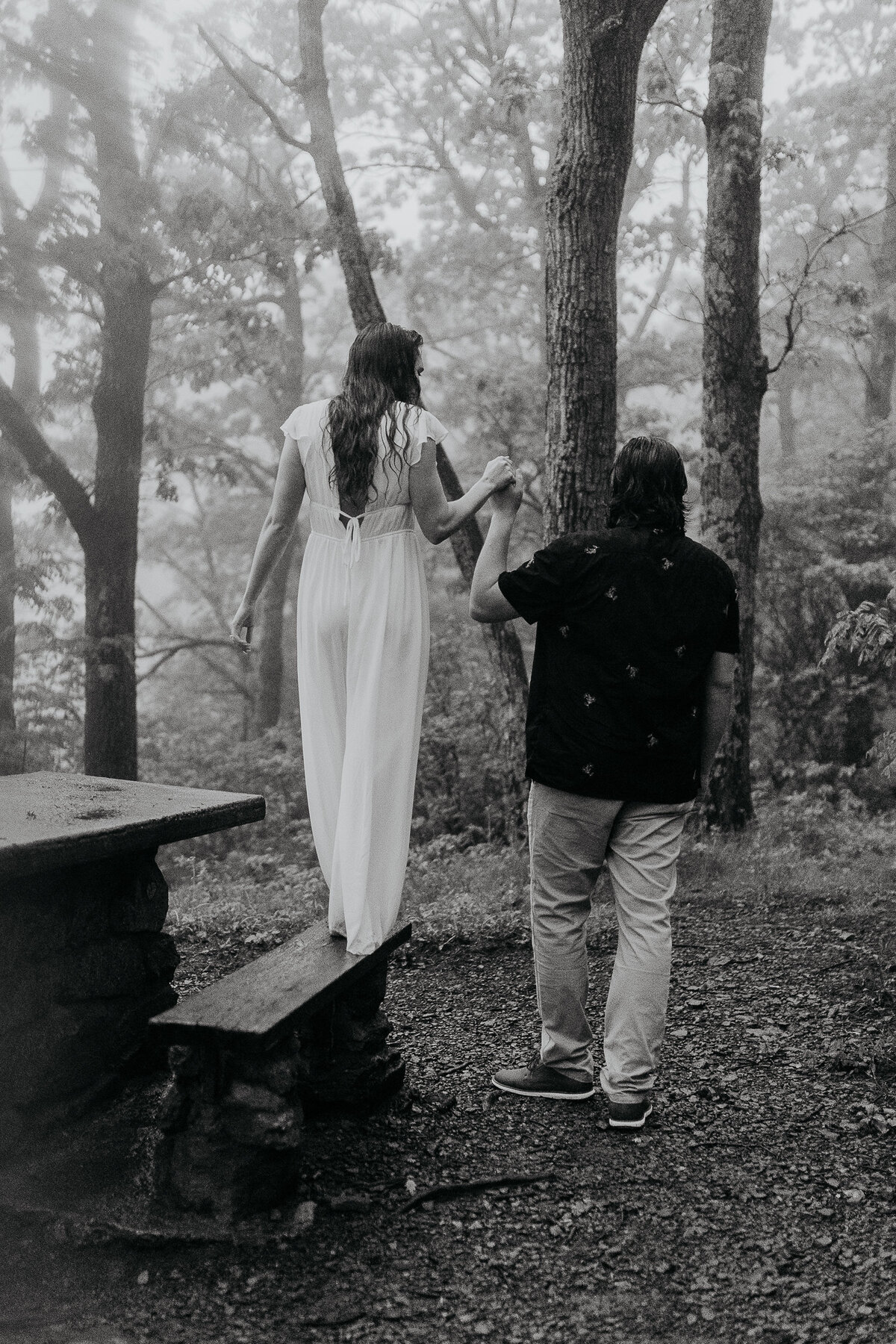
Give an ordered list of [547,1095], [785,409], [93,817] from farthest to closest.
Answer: [785,409] < [547,1095] < [93,817]

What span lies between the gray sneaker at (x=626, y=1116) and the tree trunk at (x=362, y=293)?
482cm

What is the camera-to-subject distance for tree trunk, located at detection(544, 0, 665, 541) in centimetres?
640

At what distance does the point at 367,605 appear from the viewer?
3684 mm

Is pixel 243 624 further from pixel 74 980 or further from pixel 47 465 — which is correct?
pixel 47 465

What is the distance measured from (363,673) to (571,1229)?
1706 millimetres

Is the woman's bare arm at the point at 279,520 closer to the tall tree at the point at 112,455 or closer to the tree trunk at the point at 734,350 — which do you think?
the tree trunk at the point at 734,350

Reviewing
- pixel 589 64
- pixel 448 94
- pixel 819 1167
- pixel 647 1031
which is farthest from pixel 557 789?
pixel 448 94

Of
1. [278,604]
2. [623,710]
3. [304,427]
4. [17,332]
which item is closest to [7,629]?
[17,332]

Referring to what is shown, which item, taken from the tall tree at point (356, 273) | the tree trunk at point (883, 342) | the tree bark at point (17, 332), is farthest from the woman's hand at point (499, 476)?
the tree trunk at point (883, 342)

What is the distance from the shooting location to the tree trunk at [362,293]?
8859 millimetres

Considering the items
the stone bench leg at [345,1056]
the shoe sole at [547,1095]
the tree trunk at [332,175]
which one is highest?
the tree trunk at [332,175]

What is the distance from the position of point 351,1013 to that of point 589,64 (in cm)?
530

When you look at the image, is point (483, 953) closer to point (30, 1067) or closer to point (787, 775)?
point (30, 1067)

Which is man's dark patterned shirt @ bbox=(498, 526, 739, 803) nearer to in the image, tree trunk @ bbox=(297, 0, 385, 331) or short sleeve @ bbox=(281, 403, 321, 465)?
short sleeve @ bbox=(281, 403, 321, 465)
